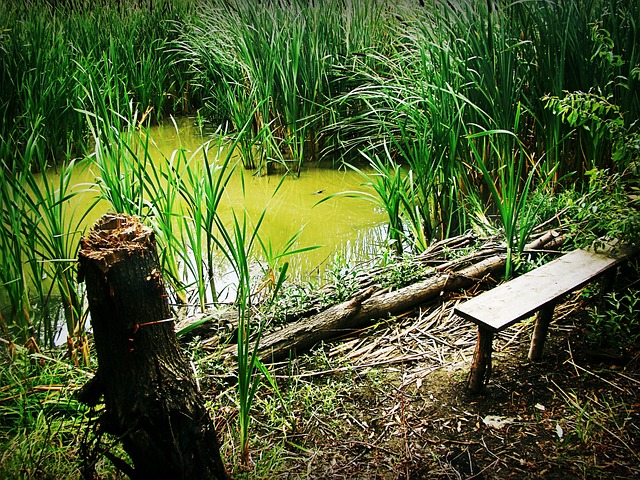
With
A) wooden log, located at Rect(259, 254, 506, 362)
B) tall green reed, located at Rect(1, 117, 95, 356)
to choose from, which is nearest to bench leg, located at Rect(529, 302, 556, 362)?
wooden log, located at Rect(259, 254, 506, 362)

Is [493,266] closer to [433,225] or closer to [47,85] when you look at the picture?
[433,225]

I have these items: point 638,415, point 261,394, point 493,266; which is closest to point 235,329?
point 261,394

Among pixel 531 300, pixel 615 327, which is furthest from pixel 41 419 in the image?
pixel 615 327

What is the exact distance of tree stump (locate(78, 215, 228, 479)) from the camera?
971 mm

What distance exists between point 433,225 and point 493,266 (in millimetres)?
639

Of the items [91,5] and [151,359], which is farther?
[91,5]

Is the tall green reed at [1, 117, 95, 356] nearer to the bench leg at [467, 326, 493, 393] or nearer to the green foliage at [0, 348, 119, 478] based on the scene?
the green foliage at [0, 348, 119, 478]

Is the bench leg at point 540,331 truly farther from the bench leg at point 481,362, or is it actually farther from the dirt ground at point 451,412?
the bench leg at point 481,362

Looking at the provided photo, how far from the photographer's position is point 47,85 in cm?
307

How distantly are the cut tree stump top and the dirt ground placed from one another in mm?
213

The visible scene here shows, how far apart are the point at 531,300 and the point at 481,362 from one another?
210 mm

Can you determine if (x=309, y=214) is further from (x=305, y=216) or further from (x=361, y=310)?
(x=361, y=310)

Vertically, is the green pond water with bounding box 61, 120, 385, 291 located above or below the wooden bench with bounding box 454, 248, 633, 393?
below

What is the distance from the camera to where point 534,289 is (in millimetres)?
1549
